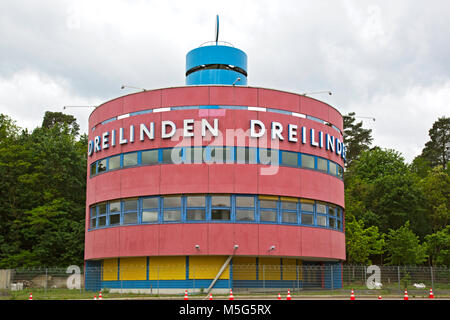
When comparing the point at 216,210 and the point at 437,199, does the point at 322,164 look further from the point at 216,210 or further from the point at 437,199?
the point at 437,199

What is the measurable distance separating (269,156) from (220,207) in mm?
4864

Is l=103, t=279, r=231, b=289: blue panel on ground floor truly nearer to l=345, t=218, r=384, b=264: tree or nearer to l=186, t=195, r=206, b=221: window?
l=186, t=195, r=206, b=221: window

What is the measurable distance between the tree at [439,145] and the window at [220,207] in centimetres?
6996

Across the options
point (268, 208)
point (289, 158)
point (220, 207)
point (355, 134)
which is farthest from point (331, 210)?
point (355, 134)

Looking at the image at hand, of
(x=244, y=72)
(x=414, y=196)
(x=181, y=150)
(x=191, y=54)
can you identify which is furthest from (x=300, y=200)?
(x=414, y=196)

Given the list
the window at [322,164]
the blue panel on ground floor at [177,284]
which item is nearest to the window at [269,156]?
the window at [322,164]

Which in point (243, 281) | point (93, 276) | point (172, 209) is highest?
point (172, 209)

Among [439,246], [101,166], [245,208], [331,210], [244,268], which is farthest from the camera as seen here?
[439,246]

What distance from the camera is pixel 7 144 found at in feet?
192

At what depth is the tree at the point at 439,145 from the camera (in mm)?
98250

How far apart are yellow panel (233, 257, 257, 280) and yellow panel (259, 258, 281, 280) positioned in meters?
0.56

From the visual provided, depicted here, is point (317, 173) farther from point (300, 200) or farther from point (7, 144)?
point (7, 144)

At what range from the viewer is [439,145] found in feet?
325

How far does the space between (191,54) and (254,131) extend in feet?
36.1
